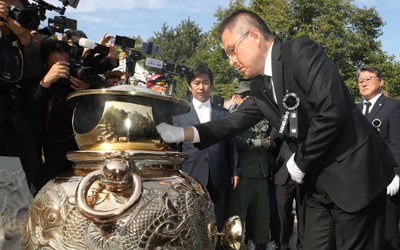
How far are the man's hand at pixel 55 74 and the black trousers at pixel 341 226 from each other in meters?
1.54

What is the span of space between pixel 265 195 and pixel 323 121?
3255 mm

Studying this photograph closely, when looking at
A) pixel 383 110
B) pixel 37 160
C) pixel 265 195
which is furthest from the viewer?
pixel 265 195

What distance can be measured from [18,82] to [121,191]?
105 centimetres

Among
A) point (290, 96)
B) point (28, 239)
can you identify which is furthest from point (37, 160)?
point (290, 96)

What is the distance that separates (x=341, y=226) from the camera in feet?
8.48

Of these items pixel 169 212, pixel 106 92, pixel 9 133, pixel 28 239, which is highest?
pixel 106 92

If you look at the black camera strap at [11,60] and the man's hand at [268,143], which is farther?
the man's hand at [268,143]

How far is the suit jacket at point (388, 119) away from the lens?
499 centimetres

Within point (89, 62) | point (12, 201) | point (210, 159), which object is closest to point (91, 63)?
point (89, 62)

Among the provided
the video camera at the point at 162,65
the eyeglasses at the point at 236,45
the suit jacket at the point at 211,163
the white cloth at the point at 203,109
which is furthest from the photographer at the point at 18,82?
the white cloth at the point at 203,109

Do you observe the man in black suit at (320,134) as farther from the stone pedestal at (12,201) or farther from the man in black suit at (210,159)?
the man in black suit at (210,159)

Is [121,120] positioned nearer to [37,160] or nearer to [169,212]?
[169,212]

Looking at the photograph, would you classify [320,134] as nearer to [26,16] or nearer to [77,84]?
[77,84]

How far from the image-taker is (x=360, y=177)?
2.51 meters
